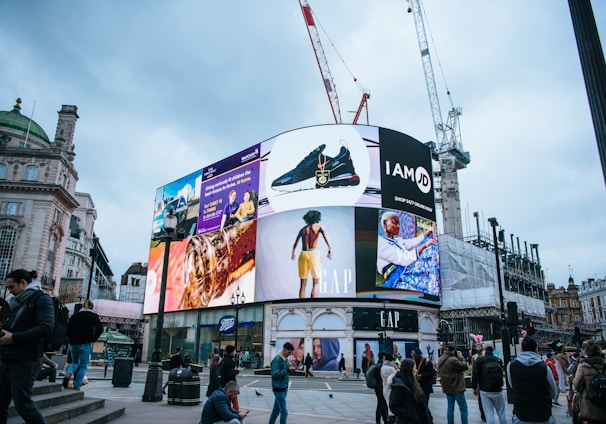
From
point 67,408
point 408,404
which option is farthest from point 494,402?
point 67,408

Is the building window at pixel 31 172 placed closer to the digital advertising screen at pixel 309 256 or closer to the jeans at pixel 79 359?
the digital advertising screen at pixel 309 256

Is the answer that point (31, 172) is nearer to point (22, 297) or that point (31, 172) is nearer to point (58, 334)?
point (58, 334)

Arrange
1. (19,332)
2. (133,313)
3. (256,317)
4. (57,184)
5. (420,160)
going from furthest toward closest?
(133,313)
(57,184)
(420,160)
(256,317)
(19,332)

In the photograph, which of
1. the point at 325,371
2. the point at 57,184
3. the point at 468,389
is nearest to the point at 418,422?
the point at 468,389

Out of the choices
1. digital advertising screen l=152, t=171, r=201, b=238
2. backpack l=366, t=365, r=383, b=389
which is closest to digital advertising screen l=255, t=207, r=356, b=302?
digital advertising screen l=152, t=171, r=201, b=238

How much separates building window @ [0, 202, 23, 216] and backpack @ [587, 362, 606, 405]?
203 ft

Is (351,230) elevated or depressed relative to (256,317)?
elevated

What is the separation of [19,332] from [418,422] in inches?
189

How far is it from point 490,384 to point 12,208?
60635mm

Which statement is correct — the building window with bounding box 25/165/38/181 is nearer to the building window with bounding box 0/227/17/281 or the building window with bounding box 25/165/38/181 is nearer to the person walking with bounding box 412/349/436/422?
the building window with bounding box 0/227/17/281

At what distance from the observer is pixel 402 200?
1767 inches

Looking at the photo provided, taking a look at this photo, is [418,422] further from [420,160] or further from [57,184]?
[57,184]

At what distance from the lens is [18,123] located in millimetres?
66125

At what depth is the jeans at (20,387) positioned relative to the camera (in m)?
4.84
